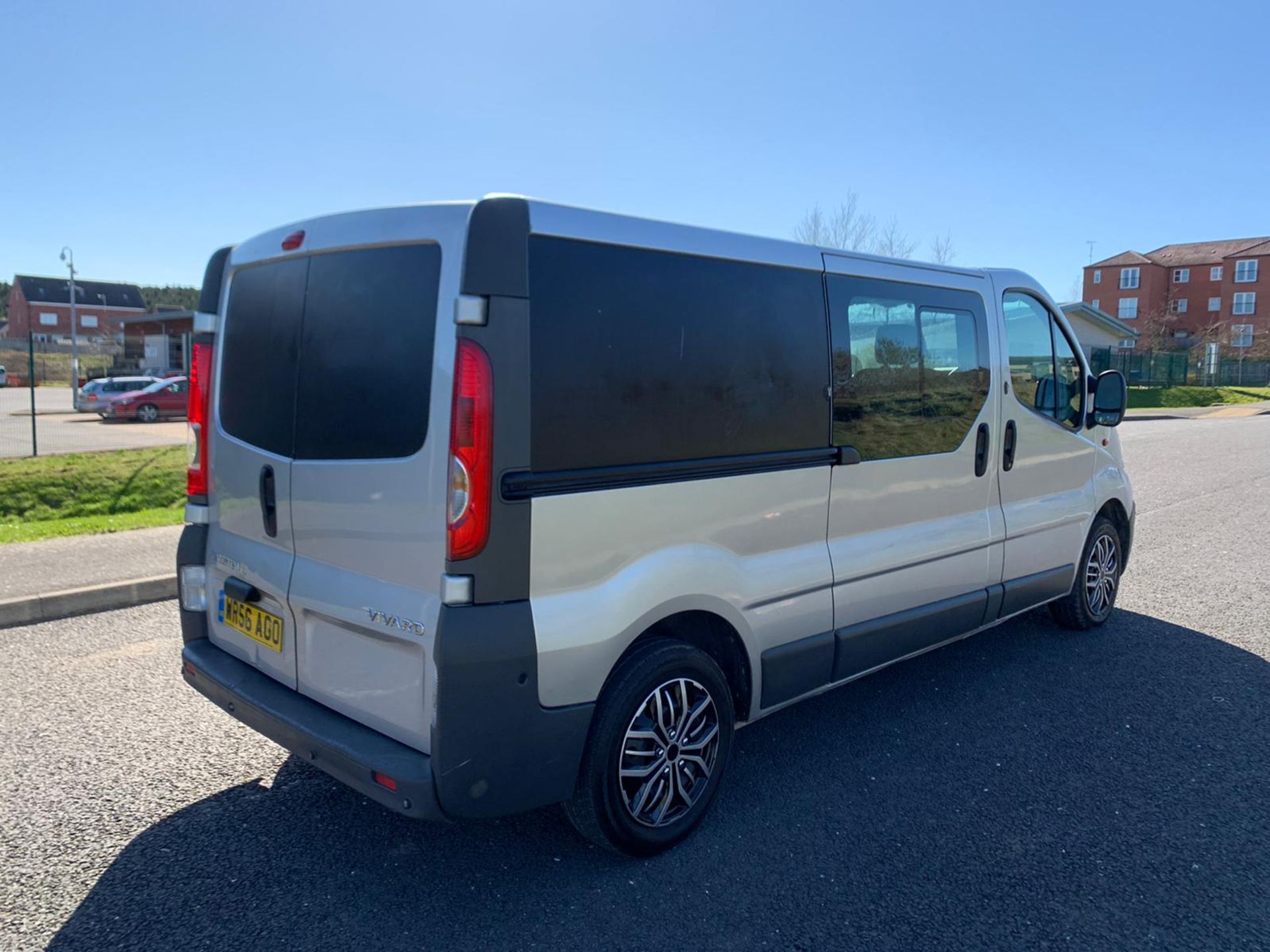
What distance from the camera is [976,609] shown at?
14.9ft

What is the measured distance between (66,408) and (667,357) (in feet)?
121

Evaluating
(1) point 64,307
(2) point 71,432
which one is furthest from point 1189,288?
(1) point 64,307

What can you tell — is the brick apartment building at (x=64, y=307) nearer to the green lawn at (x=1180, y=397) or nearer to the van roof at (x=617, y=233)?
the green lawn at (x=1180, y=397)

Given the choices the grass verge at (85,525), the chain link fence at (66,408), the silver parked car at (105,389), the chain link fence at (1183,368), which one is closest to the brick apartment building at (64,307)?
the chain link fence at (66,408)

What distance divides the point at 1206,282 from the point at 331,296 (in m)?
91.4

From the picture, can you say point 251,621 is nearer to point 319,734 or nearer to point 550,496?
point 319,734

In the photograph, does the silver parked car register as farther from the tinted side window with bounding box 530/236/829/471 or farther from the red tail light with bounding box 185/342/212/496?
the tinted side window with bounding box 530/236/829/471

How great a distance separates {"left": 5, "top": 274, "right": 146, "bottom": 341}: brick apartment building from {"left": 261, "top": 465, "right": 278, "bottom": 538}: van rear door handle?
97853 mm

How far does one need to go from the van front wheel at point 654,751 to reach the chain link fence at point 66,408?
1315 cm

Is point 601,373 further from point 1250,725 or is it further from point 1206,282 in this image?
point 1206,282

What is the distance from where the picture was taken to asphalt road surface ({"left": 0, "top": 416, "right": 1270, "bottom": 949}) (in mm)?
2740

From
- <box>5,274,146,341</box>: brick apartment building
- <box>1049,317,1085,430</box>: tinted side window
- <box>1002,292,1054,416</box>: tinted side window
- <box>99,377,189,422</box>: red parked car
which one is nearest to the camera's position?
<box>1002,292,1054,416</box>: tinted side window

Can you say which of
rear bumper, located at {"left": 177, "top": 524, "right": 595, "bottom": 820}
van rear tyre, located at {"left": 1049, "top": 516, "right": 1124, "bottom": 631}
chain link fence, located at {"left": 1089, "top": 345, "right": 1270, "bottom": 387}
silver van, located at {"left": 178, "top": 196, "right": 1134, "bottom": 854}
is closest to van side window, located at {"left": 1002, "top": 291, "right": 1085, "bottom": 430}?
silver van, located at {"left": 178, "top": 196, "right": 1134, "bottom": 854}

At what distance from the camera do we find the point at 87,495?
35.9 feet
